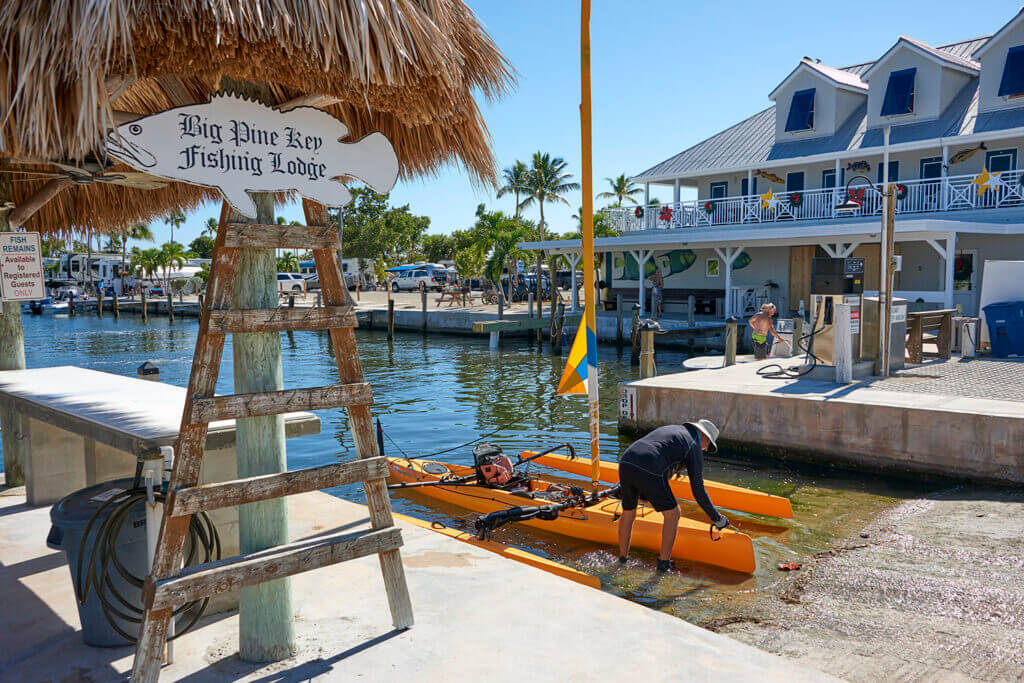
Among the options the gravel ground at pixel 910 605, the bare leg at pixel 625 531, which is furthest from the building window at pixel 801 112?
the bare leg at pixel 625 531

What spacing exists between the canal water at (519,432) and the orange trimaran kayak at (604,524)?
0.44 ft

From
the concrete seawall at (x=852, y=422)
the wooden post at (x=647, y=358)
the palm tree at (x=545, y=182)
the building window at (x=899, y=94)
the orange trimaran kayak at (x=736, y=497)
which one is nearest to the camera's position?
the orange trimaran kayak at (x=736, y=497)

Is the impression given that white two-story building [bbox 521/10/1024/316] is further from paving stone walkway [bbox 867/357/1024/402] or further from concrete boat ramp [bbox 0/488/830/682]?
concrete boat ramp [bbox 0/488/830/682]

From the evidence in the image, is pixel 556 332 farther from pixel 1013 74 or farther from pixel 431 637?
pixel 431 637

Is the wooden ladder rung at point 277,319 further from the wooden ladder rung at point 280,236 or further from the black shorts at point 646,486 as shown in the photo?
the black shorts at point 646,486

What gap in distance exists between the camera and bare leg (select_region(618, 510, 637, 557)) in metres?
7.55

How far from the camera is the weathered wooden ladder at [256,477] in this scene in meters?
3.41

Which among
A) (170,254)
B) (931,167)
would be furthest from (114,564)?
(170,254)

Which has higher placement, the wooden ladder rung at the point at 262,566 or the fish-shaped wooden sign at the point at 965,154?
the fish-shaped wooden sign at the point at 965,154

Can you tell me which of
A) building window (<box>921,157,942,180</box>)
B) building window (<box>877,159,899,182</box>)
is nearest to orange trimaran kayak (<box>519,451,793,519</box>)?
building window (<box>921,157,942,180</box>)

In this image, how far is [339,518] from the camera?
6.16 meters

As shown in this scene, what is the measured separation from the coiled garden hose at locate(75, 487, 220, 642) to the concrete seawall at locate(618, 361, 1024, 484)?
9.54m

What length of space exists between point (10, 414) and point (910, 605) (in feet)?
28.3

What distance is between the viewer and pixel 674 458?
271 inches
